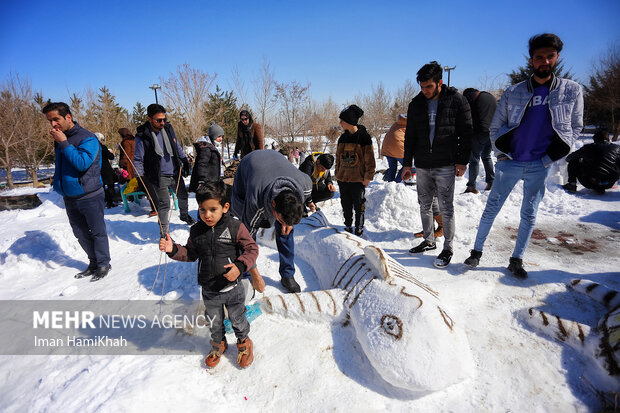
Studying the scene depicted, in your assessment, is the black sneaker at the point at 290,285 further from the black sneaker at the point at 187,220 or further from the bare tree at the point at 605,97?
the bare tree at the point at 605,97

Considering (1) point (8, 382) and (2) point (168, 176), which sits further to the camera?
(2) point (168, 176)

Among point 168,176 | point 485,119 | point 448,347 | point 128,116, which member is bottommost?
point 448,347

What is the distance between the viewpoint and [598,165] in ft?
17.1

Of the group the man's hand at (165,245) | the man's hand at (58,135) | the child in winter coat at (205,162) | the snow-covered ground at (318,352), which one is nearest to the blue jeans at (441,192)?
the snow-covered ground at (318,352)

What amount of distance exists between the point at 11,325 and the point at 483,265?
476cm

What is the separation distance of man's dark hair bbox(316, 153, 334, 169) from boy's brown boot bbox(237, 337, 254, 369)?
3.37 meters

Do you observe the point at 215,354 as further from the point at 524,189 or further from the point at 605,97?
the point at 605,97

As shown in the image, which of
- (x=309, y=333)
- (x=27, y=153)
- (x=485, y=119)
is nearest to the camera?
(x=309, y=333)

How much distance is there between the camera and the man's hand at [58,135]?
2.80m

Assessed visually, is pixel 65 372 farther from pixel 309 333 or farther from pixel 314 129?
pixel 314 129

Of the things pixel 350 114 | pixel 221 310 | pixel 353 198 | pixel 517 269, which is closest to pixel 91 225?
pixel 221 310

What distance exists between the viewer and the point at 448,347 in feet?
5.85

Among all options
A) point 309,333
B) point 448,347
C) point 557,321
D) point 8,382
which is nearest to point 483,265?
point 557,321

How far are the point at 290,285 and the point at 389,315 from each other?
1.21 meters
